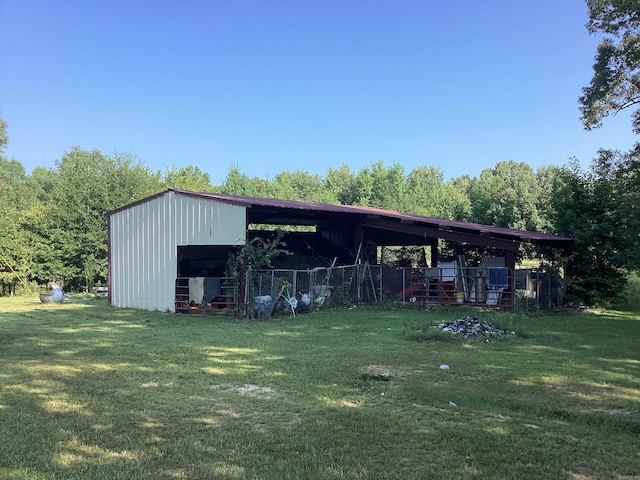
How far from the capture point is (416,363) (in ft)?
26.7

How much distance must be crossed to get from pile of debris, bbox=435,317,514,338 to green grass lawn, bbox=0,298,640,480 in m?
0.41

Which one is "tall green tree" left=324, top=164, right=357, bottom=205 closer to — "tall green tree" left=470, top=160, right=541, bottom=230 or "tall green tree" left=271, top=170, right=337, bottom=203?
"tall green tree" left=271, top=170, right=337, bottom=203

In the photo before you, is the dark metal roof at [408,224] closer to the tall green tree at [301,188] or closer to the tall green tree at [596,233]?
the tall green tree at [596,233]

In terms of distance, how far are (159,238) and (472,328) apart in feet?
38.6

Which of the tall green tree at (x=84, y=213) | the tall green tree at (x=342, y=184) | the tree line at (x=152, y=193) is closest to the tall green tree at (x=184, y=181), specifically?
the tree line at (x=152, y=193)

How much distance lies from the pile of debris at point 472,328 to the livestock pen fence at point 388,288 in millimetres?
4569

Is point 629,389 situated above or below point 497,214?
below

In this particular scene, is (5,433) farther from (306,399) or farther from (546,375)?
(546,375)

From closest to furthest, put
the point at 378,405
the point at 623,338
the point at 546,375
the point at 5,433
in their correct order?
the point at 5,433, the point at 378,405, the point at 546,375, the point at 623,338

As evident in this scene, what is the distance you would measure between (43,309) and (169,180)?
103ft

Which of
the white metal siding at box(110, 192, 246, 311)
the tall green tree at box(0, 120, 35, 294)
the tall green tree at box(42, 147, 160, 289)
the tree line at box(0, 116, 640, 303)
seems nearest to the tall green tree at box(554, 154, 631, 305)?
the tree line at box(0, 116, 640, 303)

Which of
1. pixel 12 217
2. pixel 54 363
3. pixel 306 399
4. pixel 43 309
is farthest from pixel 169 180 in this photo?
pixel 306 399

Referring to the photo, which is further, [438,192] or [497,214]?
[438,192]

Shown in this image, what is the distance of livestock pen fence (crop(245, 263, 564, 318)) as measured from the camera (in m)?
15.3
